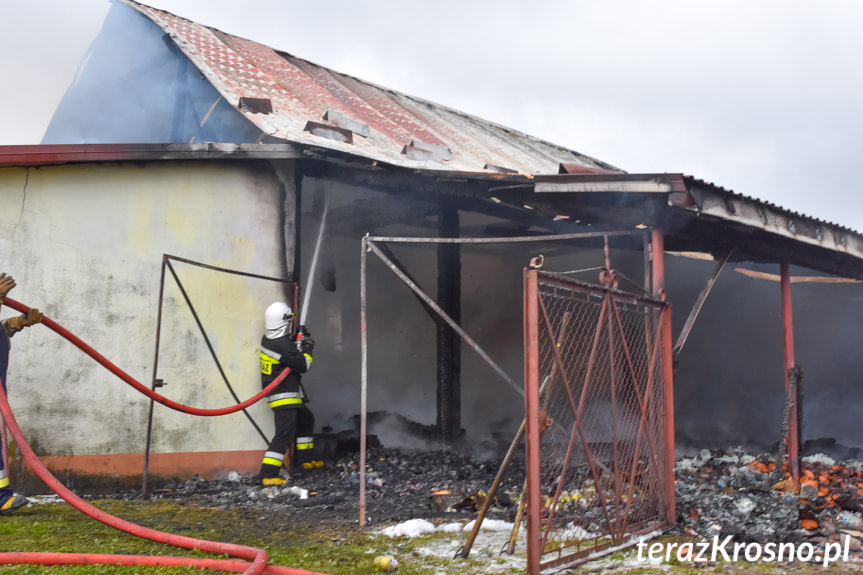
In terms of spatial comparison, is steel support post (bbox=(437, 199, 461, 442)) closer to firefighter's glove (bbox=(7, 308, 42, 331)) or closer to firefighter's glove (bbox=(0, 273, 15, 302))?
firefighter's glove (bbox=(7, 308, 42, 331))

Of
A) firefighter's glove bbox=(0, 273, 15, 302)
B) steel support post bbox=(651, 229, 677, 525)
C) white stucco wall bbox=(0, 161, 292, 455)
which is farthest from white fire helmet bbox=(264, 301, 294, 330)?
steel support post bbox=(651, 229, 677, 525)

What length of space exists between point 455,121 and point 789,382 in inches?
360

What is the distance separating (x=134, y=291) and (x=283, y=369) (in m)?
1.73

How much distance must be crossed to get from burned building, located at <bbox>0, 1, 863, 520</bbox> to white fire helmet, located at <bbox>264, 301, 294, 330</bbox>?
0.26 m

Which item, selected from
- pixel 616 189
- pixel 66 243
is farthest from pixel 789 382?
pixel 66 243

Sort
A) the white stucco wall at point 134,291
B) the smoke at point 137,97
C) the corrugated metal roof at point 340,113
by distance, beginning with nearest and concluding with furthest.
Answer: the white stucco wall at point 134,291 < the corrugated metal roof at point 340,113 < the smoke at point 137,97

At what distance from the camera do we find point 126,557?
4324mm

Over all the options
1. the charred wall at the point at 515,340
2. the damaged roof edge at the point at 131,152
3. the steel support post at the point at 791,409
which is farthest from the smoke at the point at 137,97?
the steel support post at the point at 791,409

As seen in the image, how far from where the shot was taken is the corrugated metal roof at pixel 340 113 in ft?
29.6

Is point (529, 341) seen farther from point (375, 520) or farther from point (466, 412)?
point (466, 412)

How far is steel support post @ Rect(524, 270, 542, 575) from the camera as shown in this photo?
4.29 metres

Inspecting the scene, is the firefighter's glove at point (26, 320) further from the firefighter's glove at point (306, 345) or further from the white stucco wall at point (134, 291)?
the firefighter's glove at point (306, 345)

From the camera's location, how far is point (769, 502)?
6.16 meters

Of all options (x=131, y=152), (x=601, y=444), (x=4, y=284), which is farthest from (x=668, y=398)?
(x=131, y=152)
